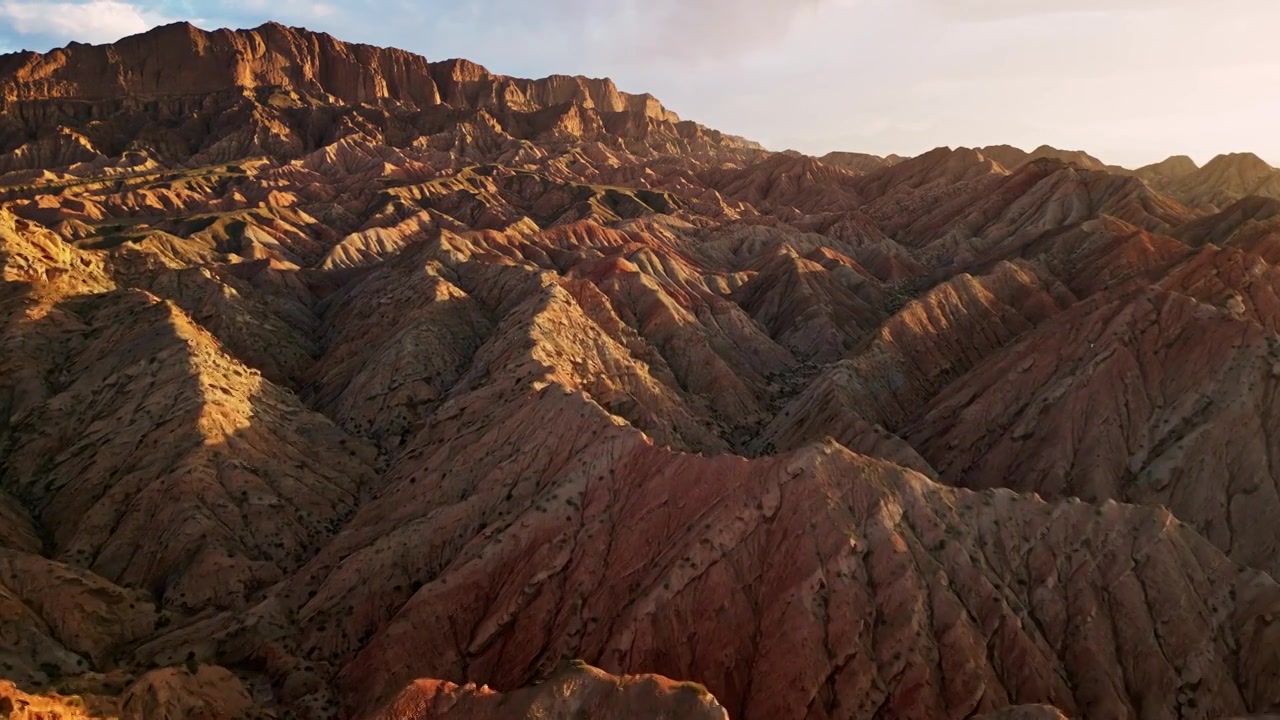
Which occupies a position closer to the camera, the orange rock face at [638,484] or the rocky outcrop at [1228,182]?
the orange rock face at [638,484]

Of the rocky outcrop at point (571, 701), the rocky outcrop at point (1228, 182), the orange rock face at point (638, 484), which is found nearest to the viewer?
the rocky outcrop at point (571, 701)

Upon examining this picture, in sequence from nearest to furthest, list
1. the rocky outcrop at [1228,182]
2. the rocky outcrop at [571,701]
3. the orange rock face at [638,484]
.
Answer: the rocky outcrop at [571,701], the orange rock face at [638,484], the rocky outcrop at [1228,182]

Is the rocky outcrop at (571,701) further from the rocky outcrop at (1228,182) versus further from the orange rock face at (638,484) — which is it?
the rocky outcrop at (1228,182)

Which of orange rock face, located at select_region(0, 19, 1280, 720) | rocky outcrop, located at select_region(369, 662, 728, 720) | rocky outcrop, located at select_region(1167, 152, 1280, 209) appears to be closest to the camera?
rocky outcrop, located at select_region(369, 662, 728, 720)

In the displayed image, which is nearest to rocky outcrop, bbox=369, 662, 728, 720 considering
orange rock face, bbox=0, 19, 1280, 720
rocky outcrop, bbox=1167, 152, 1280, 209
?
orange rock face, bbox=0, 19, 1280, 720

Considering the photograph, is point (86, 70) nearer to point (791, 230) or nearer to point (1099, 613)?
point (791, 230)

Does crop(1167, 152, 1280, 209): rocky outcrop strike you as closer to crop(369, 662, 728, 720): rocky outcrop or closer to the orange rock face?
the orange rock face

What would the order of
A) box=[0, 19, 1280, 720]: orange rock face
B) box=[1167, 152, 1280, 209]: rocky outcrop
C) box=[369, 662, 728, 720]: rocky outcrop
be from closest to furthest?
1. box=[369, 662, 728, 720]: rocky outcrop
2. box=[0, 19, 1280, 720]: orange rock face
3. box=[1167, 152, 1280, 209]: rocky outcrop

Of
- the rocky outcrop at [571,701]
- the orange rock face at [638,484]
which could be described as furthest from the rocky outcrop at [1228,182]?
the rocky outcrop at [571,701]

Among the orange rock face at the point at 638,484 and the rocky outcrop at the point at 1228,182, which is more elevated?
the rocky outcrop at the point at 1228,182
